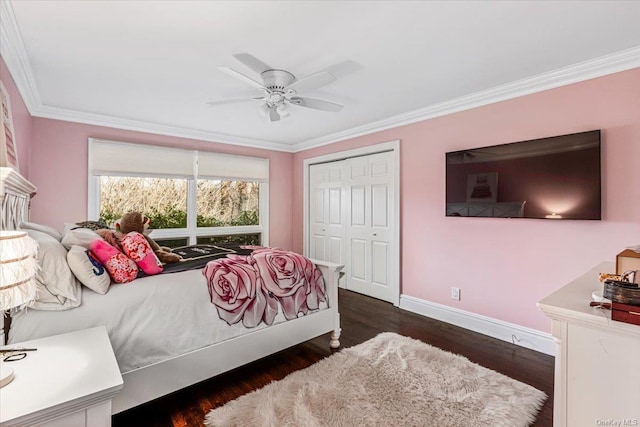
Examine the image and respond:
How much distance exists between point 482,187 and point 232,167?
355 centimetres

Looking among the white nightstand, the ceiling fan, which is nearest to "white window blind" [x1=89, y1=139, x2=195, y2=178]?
the ceiling fan

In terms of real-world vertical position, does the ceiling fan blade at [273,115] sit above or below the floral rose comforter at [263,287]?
above

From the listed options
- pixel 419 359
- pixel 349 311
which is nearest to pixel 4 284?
pixel 419 359

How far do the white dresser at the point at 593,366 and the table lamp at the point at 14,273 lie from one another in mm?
1774

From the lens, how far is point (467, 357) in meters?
2.55

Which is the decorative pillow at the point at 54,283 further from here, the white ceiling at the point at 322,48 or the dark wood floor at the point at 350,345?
the white ceiling at the point at 322,48

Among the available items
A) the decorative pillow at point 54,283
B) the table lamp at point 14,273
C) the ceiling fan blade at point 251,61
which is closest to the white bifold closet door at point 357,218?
the ceiling fan blade at point 251,61

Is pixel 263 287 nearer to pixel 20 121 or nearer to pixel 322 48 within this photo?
pixel 322 48

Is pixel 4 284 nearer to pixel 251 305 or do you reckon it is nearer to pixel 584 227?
pixel 251 305

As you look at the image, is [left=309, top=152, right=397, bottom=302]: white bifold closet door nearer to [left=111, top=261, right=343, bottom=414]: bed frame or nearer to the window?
the window

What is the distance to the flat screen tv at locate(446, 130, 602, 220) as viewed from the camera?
2.36m

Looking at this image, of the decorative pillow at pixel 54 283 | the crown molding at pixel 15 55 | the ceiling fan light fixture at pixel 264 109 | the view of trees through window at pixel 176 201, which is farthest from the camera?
the view of trees through window at pixel 176 201

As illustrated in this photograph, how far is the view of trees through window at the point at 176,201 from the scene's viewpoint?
13.0 ft

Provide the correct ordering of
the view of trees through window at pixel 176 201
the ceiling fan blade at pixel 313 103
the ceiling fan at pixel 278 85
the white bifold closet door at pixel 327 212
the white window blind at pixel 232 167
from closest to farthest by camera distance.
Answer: the ceiling fan at pixel 278 85, the ceiling fan blade at pixel 313 103, the view of trees through window at pixel 176 201, the white window blind at pixel 232 167, the white bifold closet door at pixel 327 212
